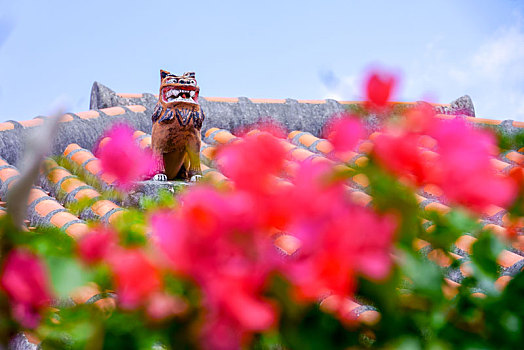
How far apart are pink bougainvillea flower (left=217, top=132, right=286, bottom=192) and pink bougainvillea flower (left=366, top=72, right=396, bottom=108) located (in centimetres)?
13

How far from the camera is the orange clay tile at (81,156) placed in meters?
3.43

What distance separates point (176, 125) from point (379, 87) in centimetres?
244

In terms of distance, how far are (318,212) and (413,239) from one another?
0.46 ft

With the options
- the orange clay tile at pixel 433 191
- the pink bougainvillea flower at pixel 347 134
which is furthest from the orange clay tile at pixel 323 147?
the pink bougainvillea flower at pixel 347 134

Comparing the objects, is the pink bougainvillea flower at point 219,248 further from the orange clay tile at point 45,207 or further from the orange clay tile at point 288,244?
the orange clay tile at point 45,207

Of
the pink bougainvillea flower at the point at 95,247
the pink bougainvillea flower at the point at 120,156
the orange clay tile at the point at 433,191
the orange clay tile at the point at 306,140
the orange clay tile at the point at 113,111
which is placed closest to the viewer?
the pink bougainvillea flower at the point at 95,247

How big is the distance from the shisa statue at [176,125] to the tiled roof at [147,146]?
0.13 meters

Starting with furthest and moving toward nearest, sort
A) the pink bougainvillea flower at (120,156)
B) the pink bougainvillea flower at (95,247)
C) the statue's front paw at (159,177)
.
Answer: the statue's front paw at (159,177)
the pink bougainvillea flower at (120,156)
the pink bougainvillea flower at (95,247)

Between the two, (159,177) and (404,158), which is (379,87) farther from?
(159,177)

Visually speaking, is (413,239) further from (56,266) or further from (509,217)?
(56,266)

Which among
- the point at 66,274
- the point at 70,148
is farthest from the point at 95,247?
the point at 70,148

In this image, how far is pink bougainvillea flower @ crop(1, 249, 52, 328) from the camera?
51 cm

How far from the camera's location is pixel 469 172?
542 mm

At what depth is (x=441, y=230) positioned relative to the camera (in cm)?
65
